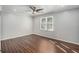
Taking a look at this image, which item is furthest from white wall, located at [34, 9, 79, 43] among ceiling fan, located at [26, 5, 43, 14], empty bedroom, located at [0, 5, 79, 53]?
ceiling fan, located at [26, 5, 43, 14]

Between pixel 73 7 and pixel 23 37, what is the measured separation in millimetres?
1045

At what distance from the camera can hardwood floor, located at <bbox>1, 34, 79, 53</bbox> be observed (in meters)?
1.78

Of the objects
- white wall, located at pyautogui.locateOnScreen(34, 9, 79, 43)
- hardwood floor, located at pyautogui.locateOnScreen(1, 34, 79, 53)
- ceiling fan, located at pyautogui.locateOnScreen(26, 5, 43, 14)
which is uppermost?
ceiling fan, located at pyautogui.locateOnScreen(26, 5, 43, 14)

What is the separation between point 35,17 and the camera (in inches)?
73.0

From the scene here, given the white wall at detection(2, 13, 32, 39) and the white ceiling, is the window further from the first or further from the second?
the white wall at detection(2, 13, 32, 39)

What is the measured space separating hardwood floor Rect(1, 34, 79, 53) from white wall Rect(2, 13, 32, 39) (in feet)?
0.30

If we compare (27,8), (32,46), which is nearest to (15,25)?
(27,8)

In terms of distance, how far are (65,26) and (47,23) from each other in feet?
1.08

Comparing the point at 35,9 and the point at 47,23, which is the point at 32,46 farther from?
the point at 35,9

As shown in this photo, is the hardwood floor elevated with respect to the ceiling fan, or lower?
lower

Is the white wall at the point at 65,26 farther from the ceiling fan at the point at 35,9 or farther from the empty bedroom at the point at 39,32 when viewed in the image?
the ceiling fan at the point at 35,9
